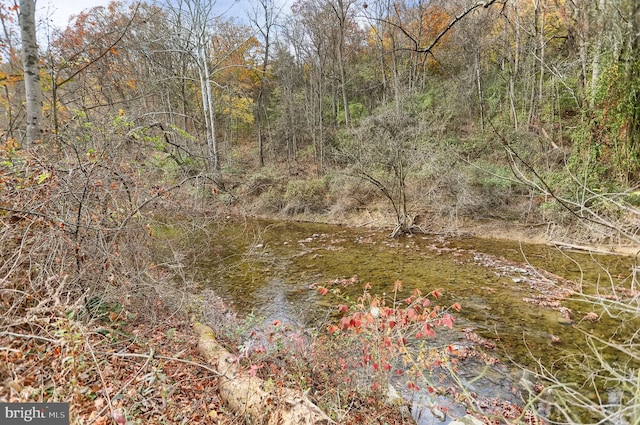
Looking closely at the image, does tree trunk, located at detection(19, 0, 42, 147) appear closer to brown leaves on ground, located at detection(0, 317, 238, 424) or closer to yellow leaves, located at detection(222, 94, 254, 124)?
brown leaves on ground, located at detection(0, 317, 238, 424)

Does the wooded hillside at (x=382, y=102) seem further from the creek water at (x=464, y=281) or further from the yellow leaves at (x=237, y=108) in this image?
the creek water at (x=464, y=281)

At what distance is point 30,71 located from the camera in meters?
4.21

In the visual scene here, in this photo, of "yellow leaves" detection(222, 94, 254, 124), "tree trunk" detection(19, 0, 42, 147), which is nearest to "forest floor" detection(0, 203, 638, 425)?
"tree trunk" detection(19, 0, 42, 147)

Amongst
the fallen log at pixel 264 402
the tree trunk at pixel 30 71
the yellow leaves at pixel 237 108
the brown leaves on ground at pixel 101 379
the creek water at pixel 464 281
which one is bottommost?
the creek water at pixel 464 281

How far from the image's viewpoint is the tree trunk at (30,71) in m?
4.12

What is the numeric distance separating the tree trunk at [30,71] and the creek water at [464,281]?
2785mm

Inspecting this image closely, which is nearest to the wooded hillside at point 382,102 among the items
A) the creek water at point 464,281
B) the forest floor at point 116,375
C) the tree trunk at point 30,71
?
the tree trunk at point 30,71

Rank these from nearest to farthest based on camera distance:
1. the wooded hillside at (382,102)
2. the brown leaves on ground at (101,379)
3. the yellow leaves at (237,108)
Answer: the brown leaves on ground at (101,379) → the wooded hillside at (382,102) → the yellow leaves at (237,108)

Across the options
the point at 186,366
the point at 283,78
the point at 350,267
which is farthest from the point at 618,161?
the point at 283,78

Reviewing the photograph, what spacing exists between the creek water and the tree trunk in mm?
2785

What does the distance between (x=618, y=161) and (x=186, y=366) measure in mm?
10039

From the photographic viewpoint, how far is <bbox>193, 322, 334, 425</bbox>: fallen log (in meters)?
2.45

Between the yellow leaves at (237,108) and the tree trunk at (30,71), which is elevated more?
the yellow leaves at (237,108)

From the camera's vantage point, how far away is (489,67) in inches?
652
